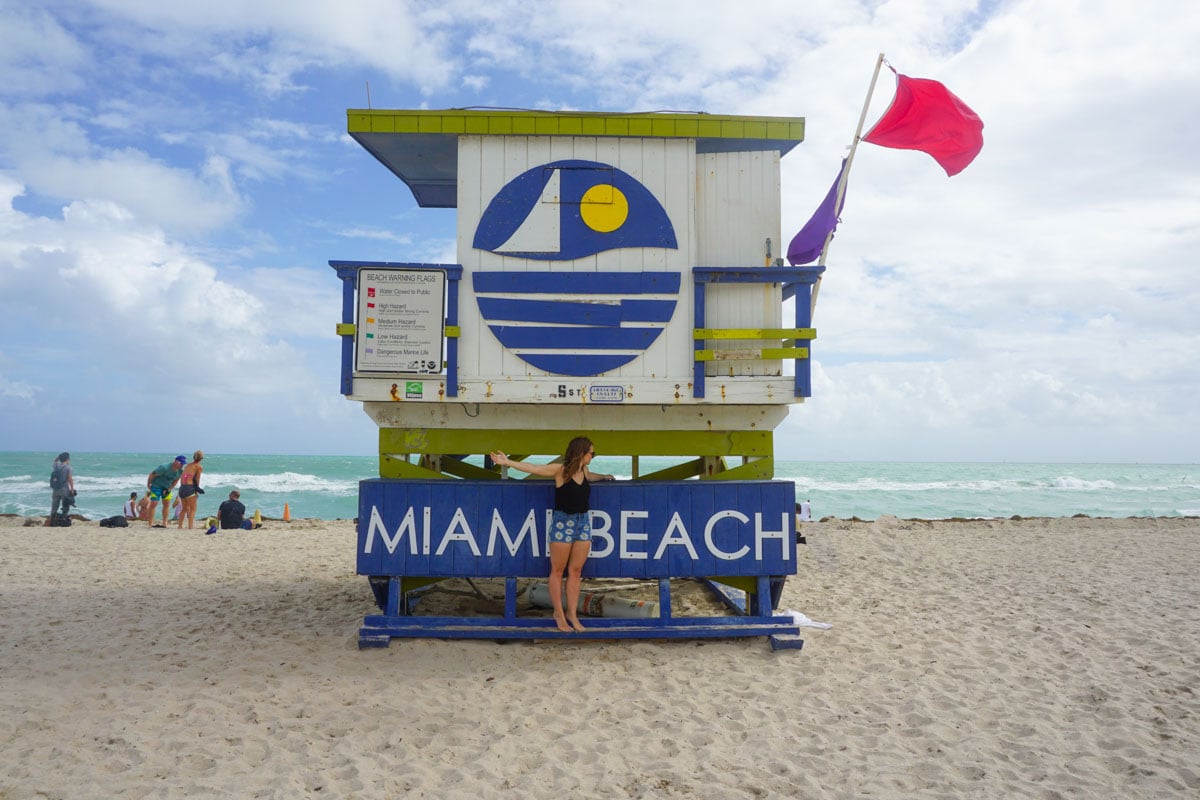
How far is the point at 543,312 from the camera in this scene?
21.7ft

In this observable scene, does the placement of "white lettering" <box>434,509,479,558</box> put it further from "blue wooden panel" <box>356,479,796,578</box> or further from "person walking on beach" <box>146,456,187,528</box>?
"person walking on beach" <box>146,456,187,528</box>

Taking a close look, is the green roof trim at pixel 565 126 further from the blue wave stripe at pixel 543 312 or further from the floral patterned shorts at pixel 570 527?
the floral patterned shorts at pixel 570 527

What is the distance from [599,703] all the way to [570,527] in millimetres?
1423

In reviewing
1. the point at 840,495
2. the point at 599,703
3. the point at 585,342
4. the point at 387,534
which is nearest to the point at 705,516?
the point at 585,342

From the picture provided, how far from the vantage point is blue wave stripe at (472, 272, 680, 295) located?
6641 mm

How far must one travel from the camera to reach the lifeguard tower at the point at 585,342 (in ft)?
21.5

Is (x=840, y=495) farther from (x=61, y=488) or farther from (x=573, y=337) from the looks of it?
(x=573, y=337)

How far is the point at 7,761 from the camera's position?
448 cm

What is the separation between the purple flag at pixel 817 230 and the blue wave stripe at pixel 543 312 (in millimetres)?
1992

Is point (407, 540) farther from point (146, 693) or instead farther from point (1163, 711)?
point (1163, 711)

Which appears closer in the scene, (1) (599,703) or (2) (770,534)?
(1) (599,703)

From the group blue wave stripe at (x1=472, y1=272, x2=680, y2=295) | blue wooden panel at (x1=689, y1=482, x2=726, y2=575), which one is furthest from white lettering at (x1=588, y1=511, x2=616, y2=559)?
blue wave stripe at (x1=472, y1=272, x2=680, y2=295)

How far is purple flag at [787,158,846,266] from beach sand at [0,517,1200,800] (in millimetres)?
3522

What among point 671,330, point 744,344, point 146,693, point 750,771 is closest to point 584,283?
point 671,330
